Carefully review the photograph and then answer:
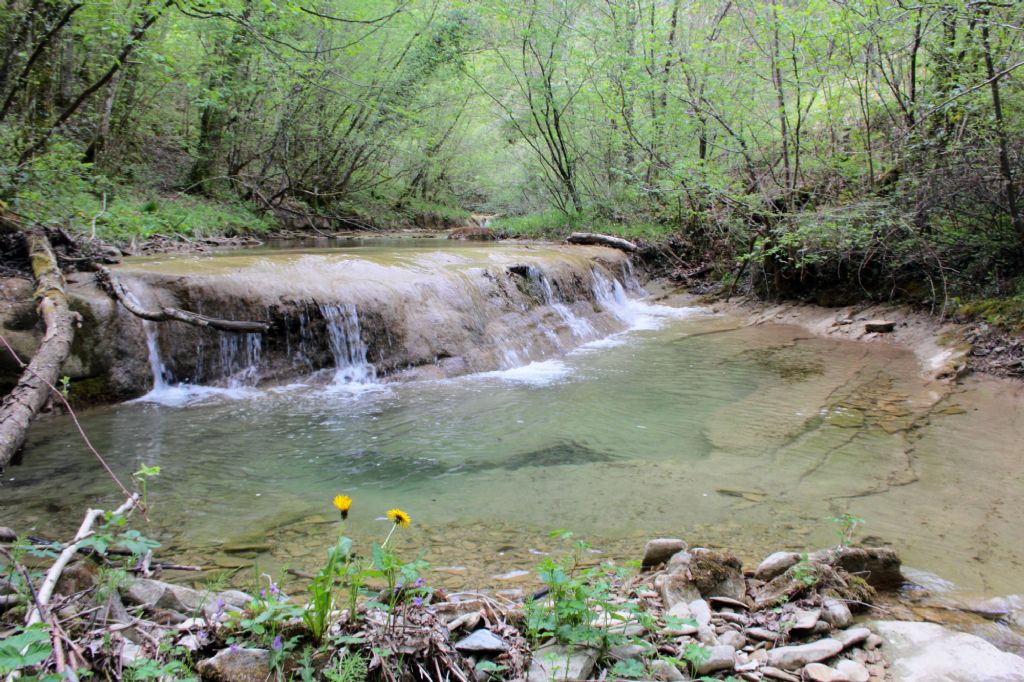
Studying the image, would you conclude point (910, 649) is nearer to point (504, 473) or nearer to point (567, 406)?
point (504, 473)

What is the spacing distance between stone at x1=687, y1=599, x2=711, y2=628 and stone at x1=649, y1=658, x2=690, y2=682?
1.05 feet

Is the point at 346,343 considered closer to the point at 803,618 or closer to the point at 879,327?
the point at 803,618

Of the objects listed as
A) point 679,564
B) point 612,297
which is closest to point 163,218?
point 612,297

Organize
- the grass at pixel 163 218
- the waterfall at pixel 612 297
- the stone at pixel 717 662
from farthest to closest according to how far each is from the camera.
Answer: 1. the waterfall at pixel 612 297
2. the grass at pixel 163 218
3. the stone at pixel 717 662

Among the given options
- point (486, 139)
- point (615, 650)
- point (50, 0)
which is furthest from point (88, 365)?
point (486, 139)

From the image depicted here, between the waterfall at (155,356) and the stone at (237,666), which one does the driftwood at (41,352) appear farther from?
the stone at (237,666)

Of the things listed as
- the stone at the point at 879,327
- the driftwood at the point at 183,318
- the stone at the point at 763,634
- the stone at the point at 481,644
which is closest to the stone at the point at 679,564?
the stone at the point at 763,634

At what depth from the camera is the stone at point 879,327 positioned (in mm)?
8641

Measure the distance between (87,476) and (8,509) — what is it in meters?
0.59

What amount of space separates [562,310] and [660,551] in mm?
7504

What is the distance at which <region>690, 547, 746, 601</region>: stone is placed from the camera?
246 centimetres

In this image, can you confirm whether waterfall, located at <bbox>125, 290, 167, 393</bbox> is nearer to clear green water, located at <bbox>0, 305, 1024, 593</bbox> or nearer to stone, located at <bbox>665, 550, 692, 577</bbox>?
clear green water, located at <bbox>0, 305, 1024, 593</bbox>

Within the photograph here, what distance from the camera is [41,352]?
432 centimetres

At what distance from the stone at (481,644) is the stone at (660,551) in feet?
3.66
